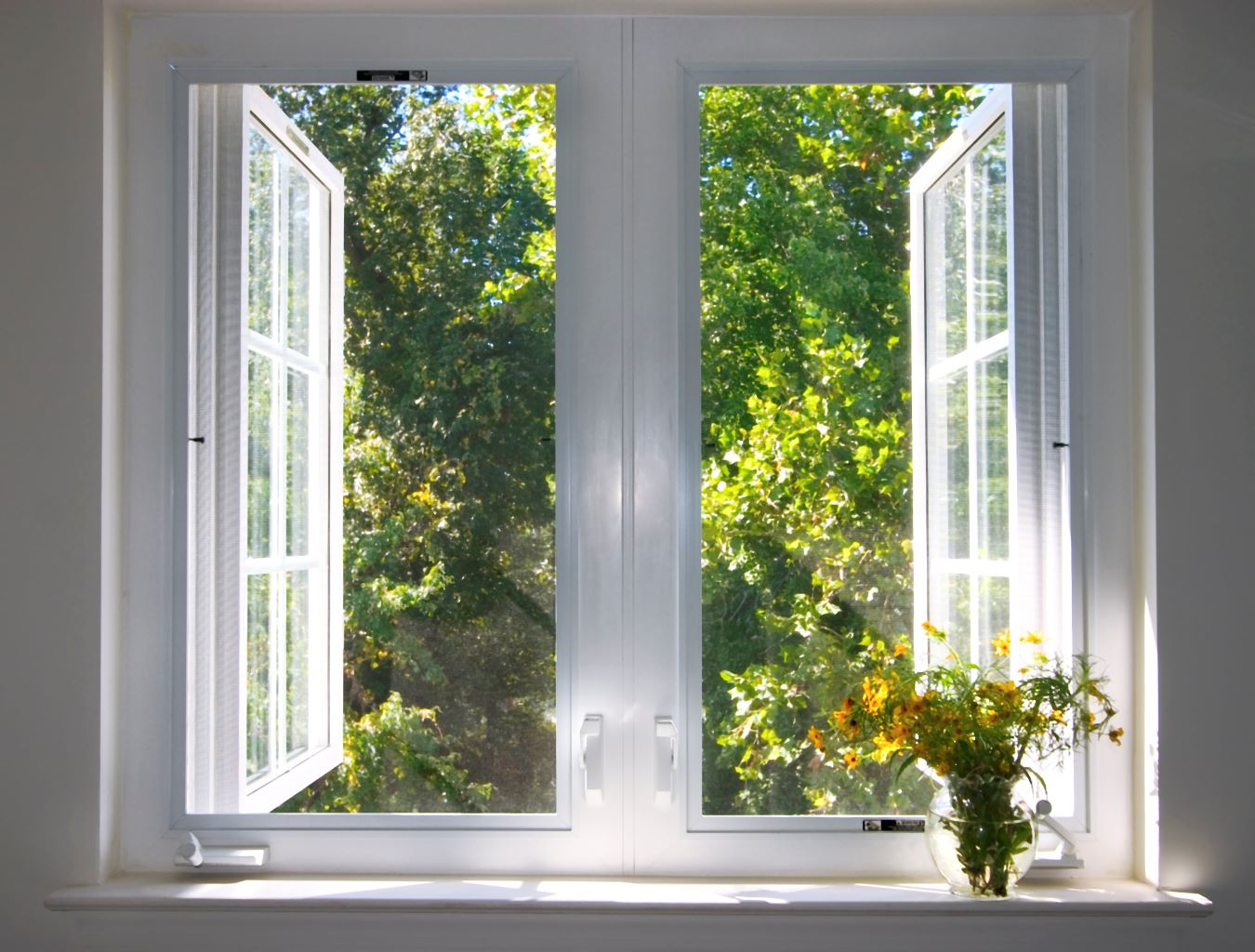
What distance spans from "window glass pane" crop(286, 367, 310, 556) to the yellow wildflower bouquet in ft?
2.97

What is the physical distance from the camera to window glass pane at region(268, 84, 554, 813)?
2.02 m

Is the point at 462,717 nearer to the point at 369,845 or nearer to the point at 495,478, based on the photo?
the point at 369,845

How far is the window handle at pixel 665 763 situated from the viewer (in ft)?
6.50

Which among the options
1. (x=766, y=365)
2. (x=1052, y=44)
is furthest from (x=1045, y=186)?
(x=766, y=365)

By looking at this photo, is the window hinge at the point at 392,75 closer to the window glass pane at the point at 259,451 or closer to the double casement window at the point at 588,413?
the double casement window at the point at 588,413

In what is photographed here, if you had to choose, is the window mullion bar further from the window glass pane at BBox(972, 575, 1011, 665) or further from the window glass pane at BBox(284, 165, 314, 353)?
the window glass pane at BBox(284, 165, 314, 353)

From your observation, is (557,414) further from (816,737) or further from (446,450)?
(816,737)

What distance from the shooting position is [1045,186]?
2.04 m

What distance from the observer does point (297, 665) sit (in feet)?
6.70

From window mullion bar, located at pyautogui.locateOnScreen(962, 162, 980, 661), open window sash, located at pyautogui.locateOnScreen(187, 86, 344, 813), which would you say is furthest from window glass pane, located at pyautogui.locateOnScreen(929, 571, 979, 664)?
open window sash, located at pyautogui.locateOnScreen(187, 86, 344, 813)

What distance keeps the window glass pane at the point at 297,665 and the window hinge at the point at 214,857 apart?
0.16m
